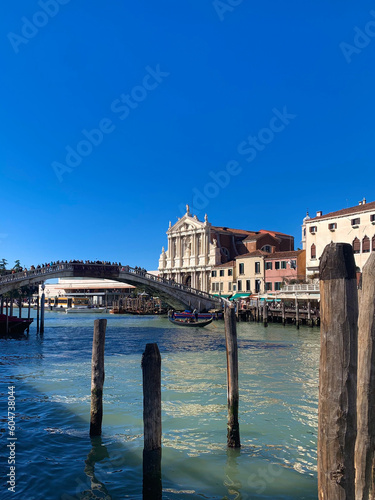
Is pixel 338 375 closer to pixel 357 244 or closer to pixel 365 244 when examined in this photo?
pixel 365 244

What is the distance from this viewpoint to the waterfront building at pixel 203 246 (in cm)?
4878

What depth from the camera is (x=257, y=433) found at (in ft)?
21.0

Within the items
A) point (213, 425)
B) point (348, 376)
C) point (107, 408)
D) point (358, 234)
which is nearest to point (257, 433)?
point (213, 425)

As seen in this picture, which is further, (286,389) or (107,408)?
(286,389)

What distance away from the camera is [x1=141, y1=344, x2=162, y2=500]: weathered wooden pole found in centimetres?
389

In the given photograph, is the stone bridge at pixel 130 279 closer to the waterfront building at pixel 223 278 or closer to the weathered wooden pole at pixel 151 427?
the waterfront building at pixel 223 278

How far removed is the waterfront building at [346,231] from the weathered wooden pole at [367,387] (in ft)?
82.5

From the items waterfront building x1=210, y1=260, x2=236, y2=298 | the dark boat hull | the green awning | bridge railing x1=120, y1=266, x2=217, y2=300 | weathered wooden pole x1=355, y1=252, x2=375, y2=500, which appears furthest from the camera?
waterfront building x1=210, y1=260, x2=236, y2=298

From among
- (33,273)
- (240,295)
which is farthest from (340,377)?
(240,295)

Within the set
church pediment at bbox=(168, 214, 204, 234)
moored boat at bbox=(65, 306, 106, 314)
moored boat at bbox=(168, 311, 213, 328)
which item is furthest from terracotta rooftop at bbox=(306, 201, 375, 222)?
moored boat at bbox=(65, 306, 106, 314)

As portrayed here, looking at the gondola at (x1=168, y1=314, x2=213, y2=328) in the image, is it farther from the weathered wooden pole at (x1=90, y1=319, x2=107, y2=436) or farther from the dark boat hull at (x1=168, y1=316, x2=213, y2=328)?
the weathered wooden pole at (x1=90, y1=319, x2=107, y2=436)

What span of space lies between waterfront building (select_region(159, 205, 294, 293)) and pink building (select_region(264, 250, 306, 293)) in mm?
7112

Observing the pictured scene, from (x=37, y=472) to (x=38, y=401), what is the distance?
3.34 meters

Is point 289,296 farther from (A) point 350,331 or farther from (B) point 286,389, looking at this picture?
(A) point 350,331
